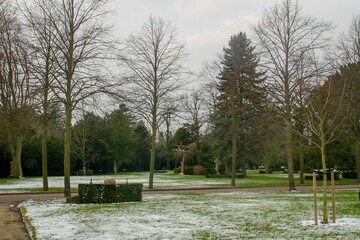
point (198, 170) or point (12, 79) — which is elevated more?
point (12, 79)

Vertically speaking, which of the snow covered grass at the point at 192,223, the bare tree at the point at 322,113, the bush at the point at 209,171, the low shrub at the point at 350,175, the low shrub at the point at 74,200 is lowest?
the low shrub at the point at 350,175

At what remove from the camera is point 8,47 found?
95.3 ft

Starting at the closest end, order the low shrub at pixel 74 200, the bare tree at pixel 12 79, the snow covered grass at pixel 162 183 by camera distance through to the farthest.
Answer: the low shrub at pixel 74 200, the bare tree at pixel 12 79, the snow covered grass at pixel 162 183

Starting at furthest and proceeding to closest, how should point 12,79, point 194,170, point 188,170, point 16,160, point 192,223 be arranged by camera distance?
point 188,170, point 194,170, point 16,160, point 12,79, point 192,223

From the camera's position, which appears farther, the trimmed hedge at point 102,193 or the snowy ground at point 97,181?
the snowy ground at point 97,181

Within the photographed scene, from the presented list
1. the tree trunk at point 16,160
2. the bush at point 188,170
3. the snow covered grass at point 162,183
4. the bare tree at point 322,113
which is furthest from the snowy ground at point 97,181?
the bare tree at point 322,113

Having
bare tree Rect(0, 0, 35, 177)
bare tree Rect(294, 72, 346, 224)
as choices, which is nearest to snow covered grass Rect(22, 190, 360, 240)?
bare tree Rect(294, 72, 346, 224)

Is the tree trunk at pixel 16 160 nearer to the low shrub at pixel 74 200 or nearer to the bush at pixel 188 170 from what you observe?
the bush at pixel 188 170

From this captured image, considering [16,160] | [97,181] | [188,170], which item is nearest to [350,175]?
[188,170]

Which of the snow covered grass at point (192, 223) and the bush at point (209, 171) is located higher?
the snow covered grass at point (192, 223)

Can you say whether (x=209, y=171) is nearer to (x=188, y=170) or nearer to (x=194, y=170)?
(x=194, y=170)

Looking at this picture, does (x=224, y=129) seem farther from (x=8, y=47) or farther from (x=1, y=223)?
(x=1, y=223)

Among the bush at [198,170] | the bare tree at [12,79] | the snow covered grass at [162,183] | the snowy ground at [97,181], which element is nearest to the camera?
the bare tree at [12,79]

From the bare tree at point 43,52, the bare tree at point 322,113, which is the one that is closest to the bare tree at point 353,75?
the bare tree at point 322,113
